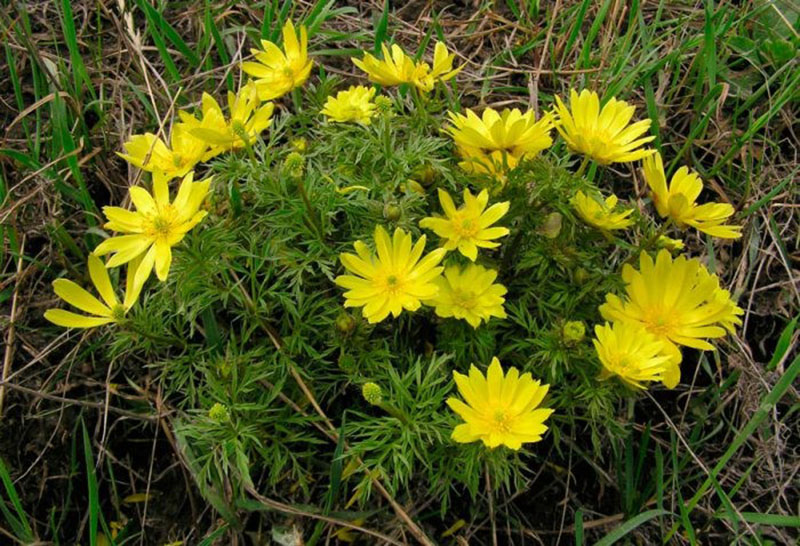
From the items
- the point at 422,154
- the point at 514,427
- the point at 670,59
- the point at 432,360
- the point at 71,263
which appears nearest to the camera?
the point at 514,427

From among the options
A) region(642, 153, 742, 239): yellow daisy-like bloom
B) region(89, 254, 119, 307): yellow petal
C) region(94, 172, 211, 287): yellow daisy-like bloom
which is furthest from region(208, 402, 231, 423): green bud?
region(642, 153, 742, 239): yellow daisy-like bloom

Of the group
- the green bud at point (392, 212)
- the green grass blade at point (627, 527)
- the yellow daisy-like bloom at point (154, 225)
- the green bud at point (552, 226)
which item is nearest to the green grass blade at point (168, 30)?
the yellow daisy-like bloom at point (154, 225)

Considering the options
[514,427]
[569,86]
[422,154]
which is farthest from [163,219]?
[569,86]

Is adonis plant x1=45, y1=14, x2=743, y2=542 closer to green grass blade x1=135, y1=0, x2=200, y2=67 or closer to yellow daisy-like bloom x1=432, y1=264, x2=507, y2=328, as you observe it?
yellow daisy-like bloom x1=432, y1=264, x2=507, y2=328

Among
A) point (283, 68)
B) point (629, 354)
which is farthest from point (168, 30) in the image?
point (629, 354)

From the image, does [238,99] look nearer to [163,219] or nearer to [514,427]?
[163,219]
